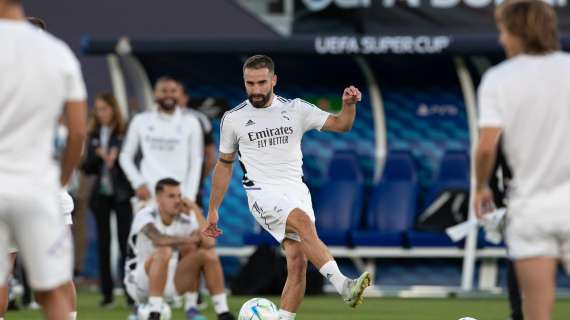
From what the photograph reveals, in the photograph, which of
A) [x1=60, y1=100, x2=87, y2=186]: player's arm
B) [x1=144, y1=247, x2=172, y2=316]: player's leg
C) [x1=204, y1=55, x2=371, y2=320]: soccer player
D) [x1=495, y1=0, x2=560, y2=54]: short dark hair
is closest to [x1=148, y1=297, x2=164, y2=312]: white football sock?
[x1=144, y1=247, x2=172, y2=316]: player's leg

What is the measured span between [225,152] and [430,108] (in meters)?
7.84

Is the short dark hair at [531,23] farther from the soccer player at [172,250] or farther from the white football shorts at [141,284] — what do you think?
the white football shorts at [141,284]

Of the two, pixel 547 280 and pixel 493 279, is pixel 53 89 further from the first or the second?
pixel 493 279

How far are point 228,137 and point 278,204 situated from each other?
665 millimetres

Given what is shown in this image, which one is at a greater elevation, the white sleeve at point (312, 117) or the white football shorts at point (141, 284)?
A: the white sleeve at point (312, 117)

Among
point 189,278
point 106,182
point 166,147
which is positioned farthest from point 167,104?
point 189,278

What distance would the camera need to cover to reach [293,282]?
35.4 feet

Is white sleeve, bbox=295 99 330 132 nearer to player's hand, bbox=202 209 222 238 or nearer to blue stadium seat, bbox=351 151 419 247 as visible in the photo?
player's hand, bbox=202 209 222 238

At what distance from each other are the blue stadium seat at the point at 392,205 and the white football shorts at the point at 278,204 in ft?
22.1

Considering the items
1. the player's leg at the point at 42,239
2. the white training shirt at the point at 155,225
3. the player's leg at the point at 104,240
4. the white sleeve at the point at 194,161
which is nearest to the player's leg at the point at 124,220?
the player's leg at the point at 104,240

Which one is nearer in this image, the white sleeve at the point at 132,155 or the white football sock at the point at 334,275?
the white football sock at the point at 334,275

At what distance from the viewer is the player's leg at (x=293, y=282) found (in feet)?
35.3

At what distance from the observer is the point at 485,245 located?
1767 cm

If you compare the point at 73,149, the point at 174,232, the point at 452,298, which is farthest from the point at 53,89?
the point at 452,298
